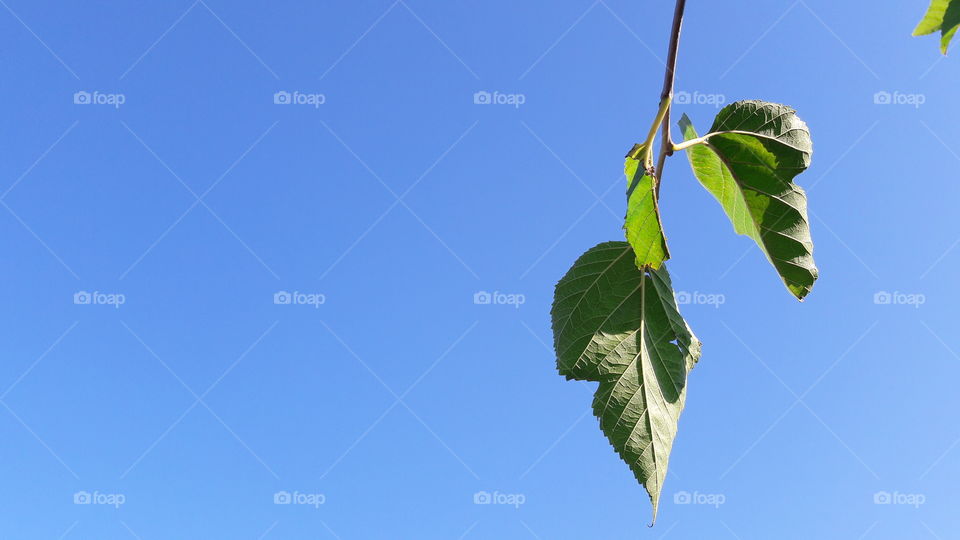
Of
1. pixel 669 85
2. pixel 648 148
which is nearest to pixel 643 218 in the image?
pixel 648 148

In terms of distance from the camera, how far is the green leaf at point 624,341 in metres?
1.78

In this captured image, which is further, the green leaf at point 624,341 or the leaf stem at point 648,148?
the green leaf at point 624,341

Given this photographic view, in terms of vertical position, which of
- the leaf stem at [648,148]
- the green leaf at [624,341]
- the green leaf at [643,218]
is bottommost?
the green leaf at [624,341]

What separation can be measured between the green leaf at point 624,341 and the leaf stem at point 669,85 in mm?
395

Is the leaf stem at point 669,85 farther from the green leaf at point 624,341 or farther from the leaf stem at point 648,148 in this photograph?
the green leaf at point 624,341

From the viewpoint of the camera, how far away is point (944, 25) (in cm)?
116

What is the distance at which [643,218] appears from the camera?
160 centimetres

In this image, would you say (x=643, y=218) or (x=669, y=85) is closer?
(x=669, y=85)

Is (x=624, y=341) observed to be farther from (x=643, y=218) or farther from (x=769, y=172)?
(x=769, y=172)

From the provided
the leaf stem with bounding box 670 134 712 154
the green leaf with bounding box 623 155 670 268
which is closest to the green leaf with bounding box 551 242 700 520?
the green leaf with bounding box 623 155 670 268

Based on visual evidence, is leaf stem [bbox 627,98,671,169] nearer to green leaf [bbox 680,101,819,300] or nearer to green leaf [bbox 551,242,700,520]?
green leaf [bbox 680,101,819,300]

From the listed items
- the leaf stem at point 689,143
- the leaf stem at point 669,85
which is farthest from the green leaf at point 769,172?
the leaf stem at point 669,85

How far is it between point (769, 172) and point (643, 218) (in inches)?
16.4

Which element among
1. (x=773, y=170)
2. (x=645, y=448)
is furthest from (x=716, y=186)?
(x=645, y=448)
